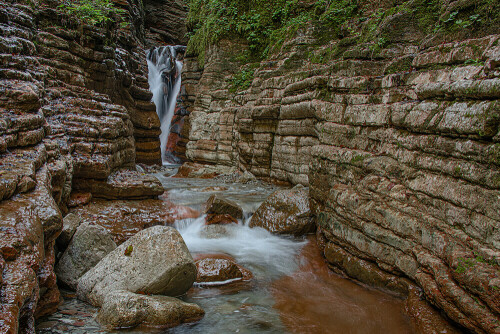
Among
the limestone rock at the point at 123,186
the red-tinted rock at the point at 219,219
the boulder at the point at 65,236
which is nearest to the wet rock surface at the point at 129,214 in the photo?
the limestone rock at the point at 123,186

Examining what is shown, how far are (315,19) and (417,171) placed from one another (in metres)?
10.8

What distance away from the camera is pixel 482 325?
336 centimetres

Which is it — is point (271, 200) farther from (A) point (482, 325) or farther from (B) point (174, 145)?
(B) point (174, 145)

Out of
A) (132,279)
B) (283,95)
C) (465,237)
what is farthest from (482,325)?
(283,95)

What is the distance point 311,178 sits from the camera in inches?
292

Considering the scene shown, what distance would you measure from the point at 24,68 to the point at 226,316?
288 inches

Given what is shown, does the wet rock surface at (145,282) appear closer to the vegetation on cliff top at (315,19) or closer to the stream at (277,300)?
the stream at (277,300)

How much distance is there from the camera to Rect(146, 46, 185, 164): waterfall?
2022cm

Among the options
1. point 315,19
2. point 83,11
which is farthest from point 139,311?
point 315,19

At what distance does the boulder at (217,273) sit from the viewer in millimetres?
5523

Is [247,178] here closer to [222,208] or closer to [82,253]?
[222,208]

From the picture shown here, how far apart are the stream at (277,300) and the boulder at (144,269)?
264mm

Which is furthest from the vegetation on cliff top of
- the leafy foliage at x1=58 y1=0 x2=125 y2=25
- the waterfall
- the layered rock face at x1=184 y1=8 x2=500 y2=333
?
the leafy foliage at x1=58 y1=0 x2=125 y2=25

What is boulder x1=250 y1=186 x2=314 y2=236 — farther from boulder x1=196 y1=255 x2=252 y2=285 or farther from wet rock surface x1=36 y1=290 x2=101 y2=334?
wet rock surface x1=36 y1=290 x2=101 y2=334
